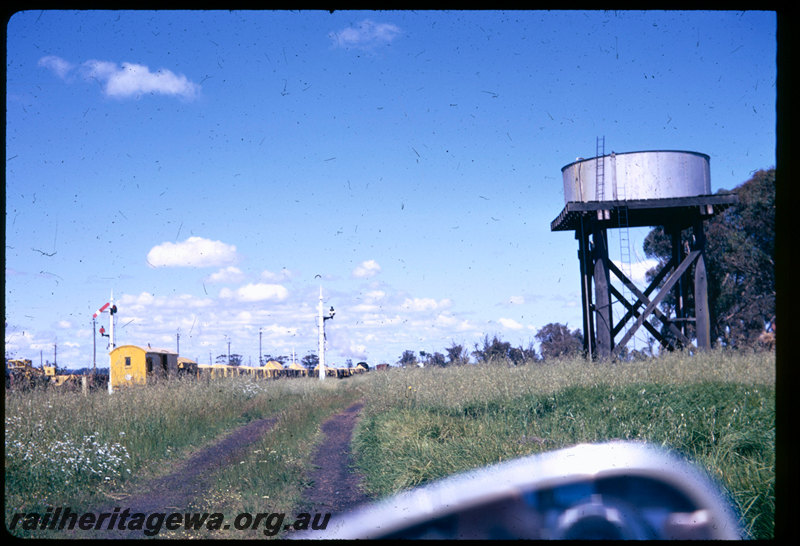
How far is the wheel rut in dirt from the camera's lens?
20.4 ft

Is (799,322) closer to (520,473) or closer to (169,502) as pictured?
(520,473)

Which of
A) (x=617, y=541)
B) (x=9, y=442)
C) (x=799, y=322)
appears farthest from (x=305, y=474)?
(x=799, y=322)

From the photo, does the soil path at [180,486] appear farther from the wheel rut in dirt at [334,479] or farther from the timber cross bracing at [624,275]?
the timber cross bracing at [624,275]

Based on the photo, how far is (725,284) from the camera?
76.7ft

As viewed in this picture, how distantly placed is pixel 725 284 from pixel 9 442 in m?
23.3

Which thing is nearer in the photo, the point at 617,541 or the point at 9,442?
the point at 617,541

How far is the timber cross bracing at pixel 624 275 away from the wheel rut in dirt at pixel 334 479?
280 inches

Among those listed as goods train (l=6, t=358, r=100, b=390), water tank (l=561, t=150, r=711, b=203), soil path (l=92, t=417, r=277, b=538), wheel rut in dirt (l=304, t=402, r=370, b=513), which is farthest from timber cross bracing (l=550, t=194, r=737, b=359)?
goods train (l=6, t=358, r=100, b=390)

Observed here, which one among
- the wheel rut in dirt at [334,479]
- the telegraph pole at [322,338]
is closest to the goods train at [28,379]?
the wheel rut in dirt at [334,479]

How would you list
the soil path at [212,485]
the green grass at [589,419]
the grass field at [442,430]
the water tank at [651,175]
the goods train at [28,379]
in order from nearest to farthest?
the green grass at [589,419], the grass field at [442,430], the soil path at [212,485], the goods train at [28,379], the water tank at [651,175]

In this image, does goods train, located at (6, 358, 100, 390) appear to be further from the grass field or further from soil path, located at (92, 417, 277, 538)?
soil path, located at (92, 417, 277, 538)

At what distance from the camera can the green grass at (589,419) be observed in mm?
5516

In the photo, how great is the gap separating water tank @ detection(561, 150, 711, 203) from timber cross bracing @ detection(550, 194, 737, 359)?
0.26 meters

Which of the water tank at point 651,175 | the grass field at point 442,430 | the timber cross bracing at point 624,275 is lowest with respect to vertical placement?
the grass field at point 442,430
